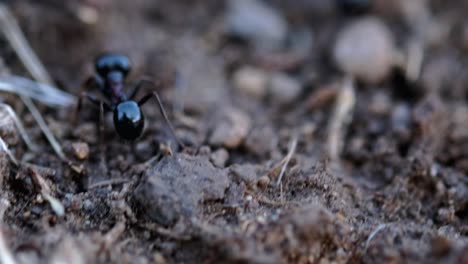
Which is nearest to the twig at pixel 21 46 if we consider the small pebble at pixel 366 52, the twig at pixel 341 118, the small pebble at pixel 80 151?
the small pebble at pixel 80 151

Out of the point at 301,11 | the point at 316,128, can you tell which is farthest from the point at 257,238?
the point at 301,11

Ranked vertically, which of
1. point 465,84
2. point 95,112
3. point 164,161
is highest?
point 465,84

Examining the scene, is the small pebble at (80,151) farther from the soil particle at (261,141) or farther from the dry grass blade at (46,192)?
the soil particle at (261,141)

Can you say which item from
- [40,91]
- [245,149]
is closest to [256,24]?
[245,149]

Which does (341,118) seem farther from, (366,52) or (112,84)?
(112,84)

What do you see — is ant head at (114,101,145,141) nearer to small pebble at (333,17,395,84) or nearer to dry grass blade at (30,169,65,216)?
dry grass blade at (30,169,65,216)

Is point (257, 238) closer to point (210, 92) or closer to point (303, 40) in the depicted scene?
point (210, 92)
